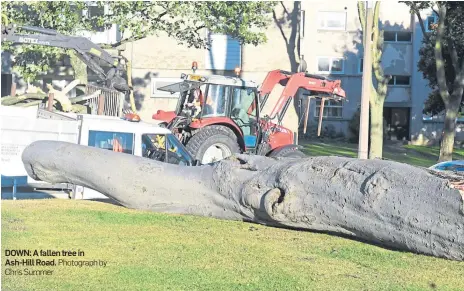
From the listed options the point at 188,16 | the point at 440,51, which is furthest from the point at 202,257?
the point at 440,51

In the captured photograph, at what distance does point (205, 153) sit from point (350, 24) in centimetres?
2930

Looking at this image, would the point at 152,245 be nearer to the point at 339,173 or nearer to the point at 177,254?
the point at 177,254

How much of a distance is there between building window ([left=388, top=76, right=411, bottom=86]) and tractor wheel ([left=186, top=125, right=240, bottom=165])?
3029 cm

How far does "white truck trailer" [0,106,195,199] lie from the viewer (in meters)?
14.0

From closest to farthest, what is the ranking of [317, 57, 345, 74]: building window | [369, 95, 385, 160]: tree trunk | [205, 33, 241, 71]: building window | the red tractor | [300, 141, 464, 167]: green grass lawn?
the red tractor → [369, 95, 385, 160]: tree trunk → [300, 141, 464, 167]: green grass lawn → [205, 33, 241, 71]: building window → [317, 57, 345, 74]: building window

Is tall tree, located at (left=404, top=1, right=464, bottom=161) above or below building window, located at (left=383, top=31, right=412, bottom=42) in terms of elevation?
below

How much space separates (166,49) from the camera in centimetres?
3525

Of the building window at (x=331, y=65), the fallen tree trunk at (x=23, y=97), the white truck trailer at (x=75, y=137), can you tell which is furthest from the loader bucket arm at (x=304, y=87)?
the building window at (x=331, y=65)

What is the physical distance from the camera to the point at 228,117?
18.6 metres

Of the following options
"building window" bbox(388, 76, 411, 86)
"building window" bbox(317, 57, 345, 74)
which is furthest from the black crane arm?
"building window" bbox(388, 76, 411, 86)

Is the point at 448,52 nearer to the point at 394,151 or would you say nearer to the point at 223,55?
the point at 394,151

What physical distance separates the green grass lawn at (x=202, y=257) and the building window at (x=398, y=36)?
123 ft

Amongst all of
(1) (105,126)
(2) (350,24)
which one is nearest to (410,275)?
(1) (105,126)

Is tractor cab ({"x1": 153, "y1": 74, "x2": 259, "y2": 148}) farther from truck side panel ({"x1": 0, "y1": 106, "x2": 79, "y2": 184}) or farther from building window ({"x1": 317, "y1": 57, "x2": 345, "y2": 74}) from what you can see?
building window ({"x1": 317, "y1": 57, "x2": 345, "y2": 74})
